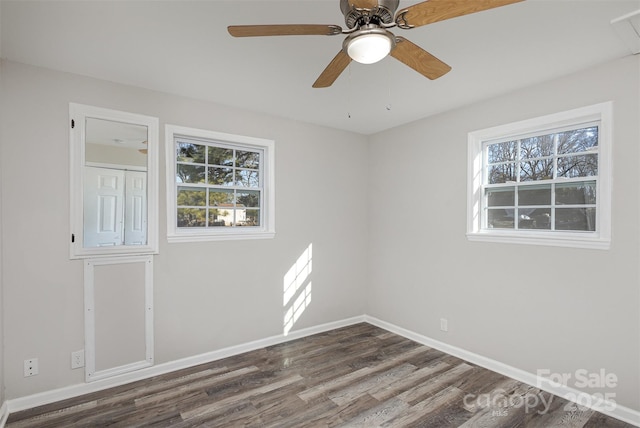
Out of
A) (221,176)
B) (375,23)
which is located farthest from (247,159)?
(375,23)

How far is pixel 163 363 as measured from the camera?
9.55 ft

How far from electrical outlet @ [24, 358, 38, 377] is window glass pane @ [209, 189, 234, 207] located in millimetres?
1814

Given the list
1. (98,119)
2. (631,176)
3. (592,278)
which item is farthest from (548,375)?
(98,119)

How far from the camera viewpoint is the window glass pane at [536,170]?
275 cm

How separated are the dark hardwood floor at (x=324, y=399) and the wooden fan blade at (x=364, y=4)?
8.16ft

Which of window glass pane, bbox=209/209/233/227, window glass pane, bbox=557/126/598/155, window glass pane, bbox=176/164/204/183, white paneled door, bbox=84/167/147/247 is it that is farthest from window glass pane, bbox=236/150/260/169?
window glass pane, bbox=557/126/598/155

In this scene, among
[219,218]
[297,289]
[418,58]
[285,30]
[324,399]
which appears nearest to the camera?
[285,30]

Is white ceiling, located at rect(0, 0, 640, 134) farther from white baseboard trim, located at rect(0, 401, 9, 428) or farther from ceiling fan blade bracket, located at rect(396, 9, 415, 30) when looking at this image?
white baseboard trim, located at rect(0, 401, 9, 428)

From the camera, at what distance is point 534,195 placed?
9.33 ft

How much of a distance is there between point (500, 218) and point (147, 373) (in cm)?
358

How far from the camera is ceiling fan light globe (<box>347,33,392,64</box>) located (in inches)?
52.5

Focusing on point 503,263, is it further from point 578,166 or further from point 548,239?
point 578,166

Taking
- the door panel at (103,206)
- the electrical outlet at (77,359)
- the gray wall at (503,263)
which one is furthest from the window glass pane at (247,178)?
the electrical outlet at (77,359)

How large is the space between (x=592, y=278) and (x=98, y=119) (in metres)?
4.13
